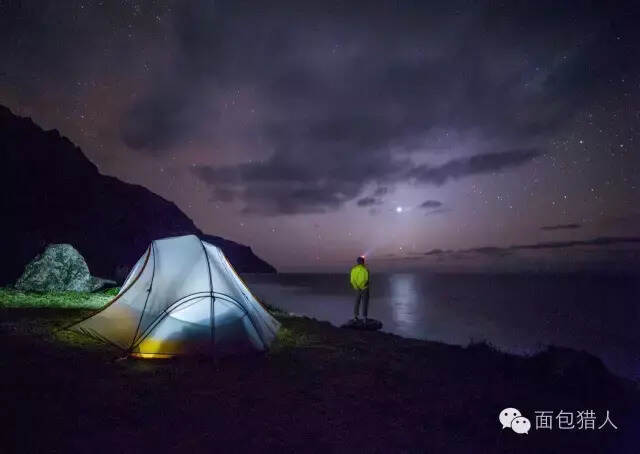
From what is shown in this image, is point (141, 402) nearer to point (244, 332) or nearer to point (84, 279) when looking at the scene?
point (244, 332)

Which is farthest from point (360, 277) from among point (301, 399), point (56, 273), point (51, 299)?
point (56, 273)

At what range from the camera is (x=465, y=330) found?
35656 mm

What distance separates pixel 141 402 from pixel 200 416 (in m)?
1.14

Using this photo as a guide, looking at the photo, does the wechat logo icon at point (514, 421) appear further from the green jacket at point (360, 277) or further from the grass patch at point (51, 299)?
the grass patch at point (51, 299)

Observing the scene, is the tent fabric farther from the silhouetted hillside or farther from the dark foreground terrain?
the silhouetted hillside

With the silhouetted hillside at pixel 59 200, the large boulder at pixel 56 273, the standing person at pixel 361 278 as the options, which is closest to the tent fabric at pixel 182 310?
the standing person at pixel 361 278

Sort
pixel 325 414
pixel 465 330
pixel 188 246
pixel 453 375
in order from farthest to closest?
pixel 465 330, pixel 188 246, pixel 453 375, pixel 325 414

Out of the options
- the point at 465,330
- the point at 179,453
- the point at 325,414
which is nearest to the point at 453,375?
the point at 325,414

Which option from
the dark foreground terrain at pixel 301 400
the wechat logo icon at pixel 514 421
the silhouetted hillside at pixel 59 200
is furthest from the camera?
the silhouetted hillside at pixel 59 200

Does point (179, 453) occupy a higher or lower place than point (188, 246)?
lower

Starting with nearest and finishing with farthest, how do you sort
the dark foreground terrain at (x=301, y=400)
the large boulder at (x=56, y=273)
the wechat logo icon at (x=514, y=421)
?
1. the dark foreground terrain at (x=301, y=400)
2. the wechat logo icon at (x=514, y=421)
3. the large boulder at (x=56, y=273)

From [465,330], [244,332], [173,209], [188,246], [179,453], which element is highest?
[173,209]

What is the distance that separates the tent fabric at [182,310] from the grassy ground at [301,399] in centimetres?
46

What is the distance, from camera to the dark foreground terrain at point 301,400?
16.0ft
